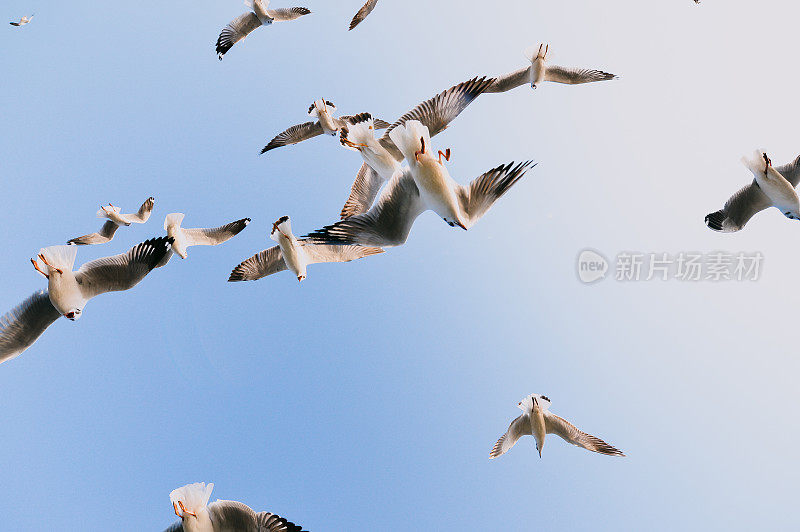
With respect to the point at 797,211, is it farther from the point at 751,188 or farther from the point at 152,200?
the point at 152,200

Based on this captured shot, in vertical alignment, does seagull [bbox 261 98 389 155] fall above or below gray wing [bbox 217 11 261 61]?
below

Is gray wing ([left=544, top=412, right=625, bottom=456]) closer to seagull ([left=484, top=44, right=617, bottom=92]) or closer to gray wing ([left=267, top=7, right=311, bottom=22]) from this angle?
seagull ([left=484, top=44, right=617, bottom=92])

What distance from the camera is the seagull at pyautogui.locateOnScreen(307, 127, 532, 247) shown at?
450cm

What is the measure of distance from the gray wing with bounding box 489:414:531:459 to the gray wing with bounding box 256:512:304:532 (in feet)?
12.3

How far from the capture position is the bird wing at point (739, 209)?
6.86 metres

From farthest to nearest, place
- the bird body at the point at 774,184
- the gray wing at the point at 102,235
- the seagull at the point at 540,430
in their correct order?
the gray wing at the point at 102,235
the seagull at the point at 540,430
the bird body at the point at 774,184

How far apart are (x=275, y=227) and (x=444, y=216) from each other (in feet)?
9.54

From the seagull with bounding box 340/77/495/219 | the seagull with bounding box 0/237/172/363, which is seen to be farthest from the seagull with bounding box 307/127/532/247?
the seagull with bounding box 0/237/172/363

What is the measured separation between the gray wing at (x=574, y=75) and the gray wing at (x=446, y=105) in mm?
3144

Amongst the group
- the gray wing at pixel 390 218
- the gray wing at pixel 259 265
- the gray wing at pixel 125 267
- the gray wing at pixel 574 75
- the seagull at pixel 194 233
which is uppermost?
the gray wing at pixel 574 75

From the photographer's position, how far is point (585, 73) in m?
8.41

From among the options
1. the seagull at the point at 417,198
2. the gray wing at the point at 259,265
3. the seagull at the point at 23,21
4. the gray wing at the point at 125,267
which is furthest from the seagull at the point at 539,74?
the seagull at the point at 23,21

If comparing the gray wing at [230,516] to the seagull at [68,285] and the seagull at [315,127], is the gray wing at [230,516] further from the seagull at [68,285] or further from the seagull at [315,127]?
the seagull at [315,127]

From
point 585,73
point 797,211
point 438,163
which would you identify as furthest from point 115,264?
point 797,211
